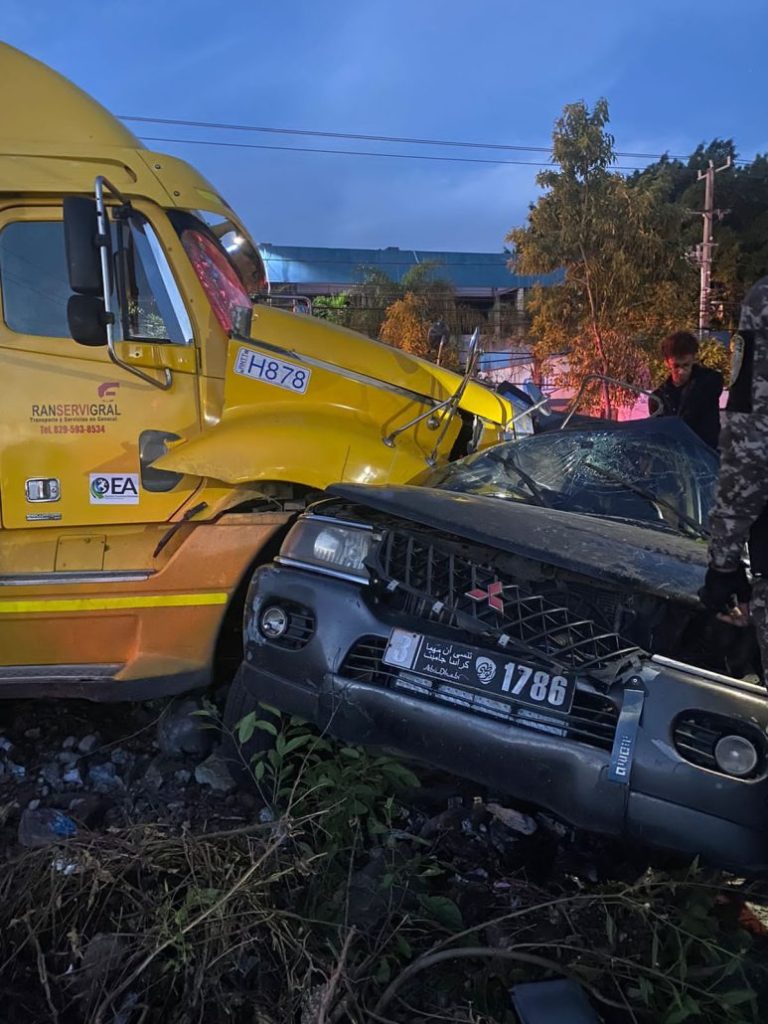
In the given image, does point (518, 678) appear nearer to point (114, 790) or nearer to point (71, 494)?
point (114, 790)

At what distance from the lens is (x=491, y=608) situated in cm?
251

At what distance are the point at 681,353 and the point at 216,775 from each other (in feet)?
13.3

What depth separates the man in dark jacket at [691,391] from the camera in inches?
199

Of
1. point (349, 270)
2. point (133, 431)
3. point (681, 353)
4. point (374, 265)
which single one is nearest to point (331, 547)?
point (133, 431)

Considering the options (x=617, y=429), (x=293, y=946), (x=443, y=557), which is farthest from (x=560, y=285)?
(x=293, y=946)

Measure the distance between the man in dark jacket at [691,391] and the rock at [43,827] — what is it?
393 cm

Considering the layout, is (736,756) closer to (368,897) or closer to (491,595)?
(491,595)

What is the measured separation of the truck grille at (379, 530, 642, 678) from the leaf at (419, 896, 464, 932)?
29.4 inches

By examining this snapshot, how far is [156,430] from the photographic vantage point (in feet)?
11.4

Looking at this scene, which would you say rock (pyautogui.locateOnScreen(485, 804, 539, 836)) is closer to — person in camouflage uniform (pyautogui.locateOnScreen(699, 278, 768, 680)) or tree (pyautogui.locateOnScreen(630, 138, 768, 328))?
person in camouflage uniform (pyautogui.locateOnScreen(699, 278, 768, 680))

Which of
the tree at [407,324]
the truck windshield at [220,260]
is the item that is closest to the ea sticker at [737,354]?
the truck windshield at [220,260]

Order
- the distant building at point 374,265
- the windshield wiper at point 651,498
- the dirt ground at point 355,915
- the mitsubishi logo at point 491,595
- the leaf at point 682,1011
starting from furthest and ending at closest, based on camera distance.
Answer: the distant building at point 374,265
the windshield wiper at point 651,498
the mitsubishi logo at point 491,595
the dirt ground at point 355,915
the leaf at point 682,1011

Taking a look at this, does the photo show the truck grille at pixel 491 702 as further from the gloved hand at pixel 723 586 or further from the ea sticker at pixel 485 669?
the gloved hand at pixel 723 586

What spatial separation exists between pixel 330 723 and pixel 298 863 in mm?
459
